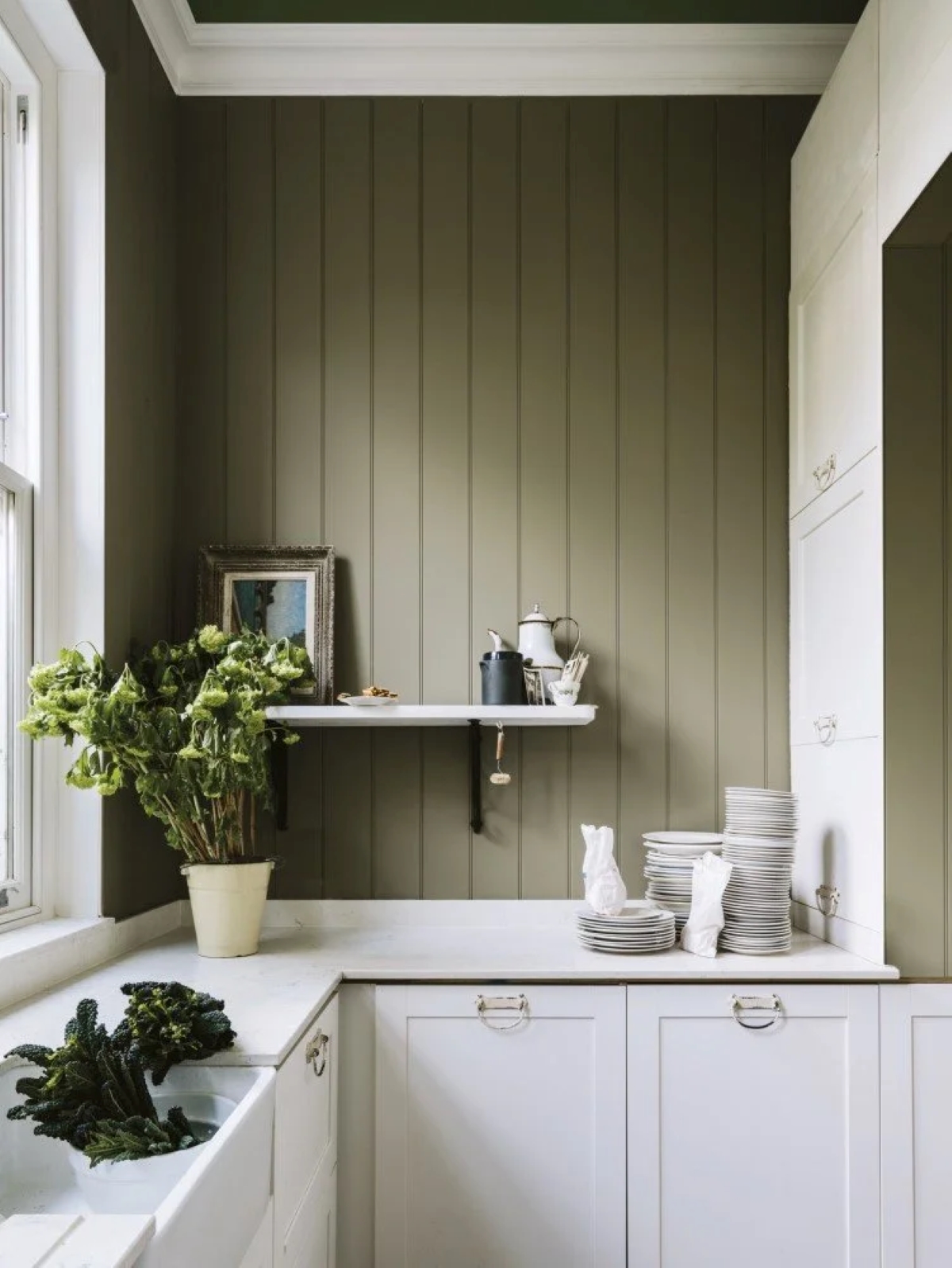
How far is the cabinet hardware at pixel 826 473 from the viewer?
98.5 inches

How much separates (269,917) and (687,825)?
3.35 feet

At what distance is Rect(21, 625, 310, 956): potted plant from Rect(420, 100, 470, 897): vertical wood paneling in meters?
0.50

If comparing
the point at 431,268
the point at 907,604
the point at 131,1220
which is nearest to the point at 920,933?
the point at 907,604

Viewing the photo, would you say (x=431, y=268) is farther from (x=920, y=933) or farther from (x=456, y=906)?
(x=920, y=933)

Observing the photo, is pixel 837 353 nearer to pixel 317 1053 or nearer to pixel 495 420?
pixel 495 420

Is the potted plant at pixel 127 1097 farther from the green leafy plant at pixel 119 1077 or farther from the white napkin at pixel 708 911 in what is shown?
the white napkin at pixel 708 911

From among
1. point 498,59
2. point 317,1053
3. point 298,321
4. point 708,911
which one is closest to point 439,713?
point 708,911

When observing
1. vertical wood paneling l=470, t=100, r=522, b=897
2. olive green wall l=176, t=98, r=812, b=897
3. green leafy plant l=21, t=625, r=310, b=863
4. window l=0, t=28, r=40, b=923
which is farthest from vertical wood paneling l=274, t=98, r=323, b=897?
window l=0, t=28, r=40, b=923

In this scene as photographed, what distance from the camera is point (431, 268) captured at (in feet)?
9.44

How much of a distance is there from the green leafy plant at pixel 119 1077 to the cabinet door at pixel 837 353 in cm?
162

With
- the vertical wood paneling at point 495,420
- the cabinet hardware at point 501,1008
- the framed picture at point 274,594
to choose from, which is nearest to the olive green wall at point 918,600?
the cabinet hardware at point 501,1008

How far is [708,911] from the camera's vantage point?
92.0 inches

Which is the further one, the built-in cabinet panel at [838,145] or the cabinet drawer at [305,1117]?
the built-in cabinet panel at [838,145]

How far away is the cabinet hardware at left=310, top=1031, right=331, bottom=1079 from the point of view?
1.89 m
